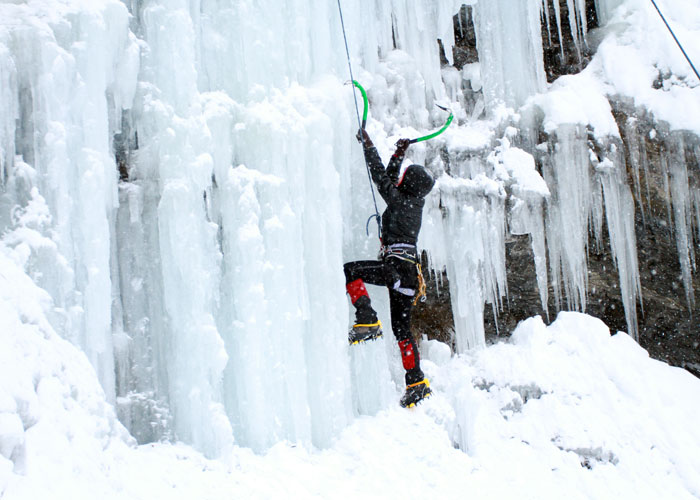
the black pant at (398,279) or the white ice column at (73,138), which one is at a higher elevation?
the white ice column at (73,138)

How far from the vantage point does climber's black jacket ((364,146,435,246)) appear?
4.99 m

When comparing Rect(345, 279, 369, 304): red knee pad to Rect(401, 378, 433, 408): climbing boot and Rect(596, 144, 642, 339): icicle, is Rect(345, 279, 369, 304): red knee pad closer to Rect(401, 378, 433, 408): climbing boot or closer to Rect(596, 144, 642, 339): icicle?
Rect(401, 378, 433, 408): climbing boot

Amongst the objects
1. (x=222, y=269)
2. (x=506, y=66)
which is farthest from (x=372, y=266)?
(x=506, y=66)

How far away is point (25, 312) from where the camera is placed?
3.31 m

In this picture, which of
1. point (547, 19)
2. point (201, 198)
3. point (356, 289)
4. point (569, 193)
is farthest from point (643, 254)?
point (201, 198)

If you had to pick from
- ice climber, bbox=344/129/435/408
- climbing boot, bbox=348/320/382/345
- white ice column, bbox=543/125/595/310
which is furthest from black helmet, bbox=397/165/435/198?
white ice column, bbox=543/125/595/310

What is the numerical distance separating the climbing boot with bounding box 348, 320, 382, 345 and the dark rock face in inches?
94.3

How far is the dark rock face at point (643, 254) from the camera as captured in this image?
695cm

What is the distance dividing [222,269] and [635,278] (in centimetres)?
498

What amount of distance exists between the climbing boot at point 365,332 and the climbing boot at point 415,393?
57 cm

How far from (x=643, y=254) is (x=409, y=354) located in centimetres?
399

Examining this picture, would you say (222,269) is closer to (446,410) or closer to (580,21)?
(446,410)

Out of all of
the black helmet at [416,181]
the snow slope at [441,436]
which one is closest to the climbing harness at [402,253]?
the black helmet at [416,181]

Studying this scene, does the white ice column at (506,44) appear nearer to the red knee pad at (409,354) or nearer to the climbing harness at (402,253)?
the climbing harness at (402,253)
